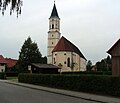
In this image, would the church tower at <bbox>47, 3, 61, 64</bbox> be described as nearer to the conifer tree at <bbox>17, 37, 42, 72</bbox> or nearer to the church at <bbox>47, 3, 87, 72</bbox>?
the church at <bbox>47, 3, 87, 72</bbox>

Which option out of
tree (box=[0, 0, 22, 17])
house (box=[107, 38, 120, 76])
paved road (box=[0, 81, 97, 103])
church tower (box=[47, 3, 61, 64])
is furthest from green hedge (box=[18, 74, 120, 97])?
church tower (box=[47, 3, 61, 64])

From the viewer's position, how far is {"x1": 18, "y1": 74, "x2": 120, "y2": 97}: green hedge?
19.6m

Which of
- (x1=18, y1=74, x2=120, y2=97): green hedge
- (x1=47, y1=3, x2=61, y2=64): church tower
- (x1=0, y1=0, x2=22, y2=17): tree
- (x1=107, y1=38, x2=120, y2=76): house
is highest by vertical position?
(x1=47, y1=3, x2=61, y2=64): church tower

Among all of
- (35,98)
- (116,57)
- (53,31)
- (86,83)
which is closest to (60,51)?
(53,31)

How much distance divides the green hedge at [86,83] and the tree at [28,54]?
6293 centimetres

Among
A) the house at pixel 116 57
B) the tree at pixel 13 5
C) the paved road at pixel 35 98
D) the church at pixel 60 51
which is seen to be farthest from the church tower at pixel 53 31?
the tree at pixel 13 5

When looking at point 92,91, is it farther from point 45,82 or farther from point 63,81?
point 45,82

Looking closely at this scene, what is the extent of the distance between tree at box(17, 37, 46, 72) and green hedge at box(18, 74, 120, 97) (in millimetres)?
62930

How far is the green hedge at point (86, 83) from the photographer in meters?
19.6

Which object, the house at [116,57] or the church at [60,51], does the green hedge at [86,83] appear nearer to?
the house at [116,57]

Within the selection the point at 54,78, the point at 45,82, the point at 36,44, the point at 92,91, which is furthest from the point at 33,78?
the point at 36,44

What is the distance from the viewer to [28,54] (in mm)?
98938

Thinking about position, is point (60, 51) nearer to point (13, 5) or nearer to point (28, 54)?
point (28, 54)

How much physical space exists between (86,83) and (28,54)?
77049 mm
